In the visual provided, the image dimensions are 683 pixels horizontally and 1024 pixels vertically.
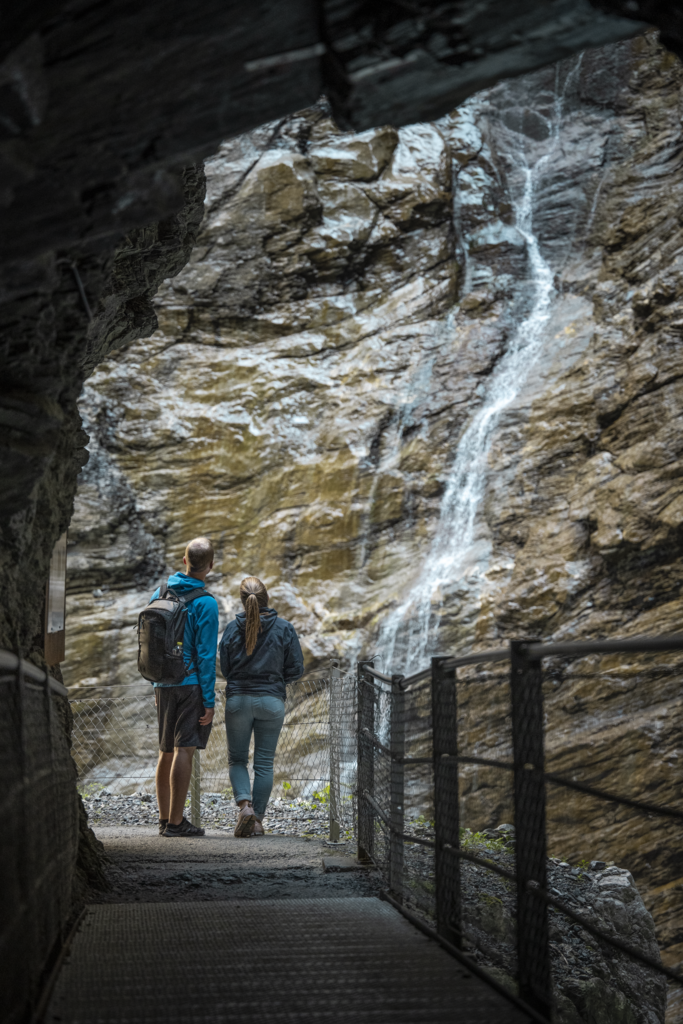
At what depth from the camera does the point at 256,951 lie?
11.5 feet

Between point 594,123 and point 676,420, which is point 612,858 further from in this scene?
point 594,123

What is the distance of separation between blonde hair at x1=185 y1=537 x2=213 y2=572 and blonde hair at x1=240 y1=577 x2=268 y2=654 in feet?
1.28

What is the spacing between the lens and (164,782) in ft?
22.8

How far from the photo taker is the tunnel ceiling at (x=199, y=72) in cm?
250

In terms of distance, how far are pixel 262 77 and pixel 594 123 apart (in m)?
17.7

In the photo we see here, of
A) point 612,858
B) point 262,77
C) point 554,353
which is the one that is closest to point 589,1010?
point 612,858

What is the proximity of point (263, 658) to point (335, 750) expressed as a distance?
1.51 m

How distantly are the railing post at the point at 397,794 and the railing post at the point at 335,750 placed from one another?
285 centimetres


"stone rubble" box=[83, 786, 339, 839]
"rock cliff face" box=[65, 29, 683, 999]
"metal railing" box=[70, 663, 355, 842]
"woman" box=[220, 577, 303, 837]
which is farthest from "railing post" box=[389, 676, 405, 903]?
"rock cliff face" box=[65, 29, 683, 999]

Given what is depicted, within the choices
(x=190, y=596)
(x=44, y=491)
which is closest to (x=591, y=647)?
(x=44, y=491)

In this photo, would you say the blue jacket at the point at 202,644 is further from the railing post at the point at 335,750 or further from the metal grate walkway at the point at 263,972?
the metal grate walkway at the point at 263,972

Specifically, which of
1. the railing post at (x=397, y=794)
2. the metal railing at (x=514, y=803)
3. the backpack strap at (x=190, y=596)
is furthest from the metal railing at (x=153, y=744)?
the railing post at (x=397, y=794)

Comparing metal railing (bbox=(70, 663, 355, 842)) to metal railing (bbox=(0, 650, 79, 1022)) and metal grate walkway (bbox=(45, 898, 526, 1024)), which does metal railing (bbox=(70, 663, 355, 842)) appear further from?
metal railing (bbox=(0, 650, 79, 1022))

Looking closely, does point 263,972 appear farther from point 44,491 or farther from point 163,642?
point 163,642
